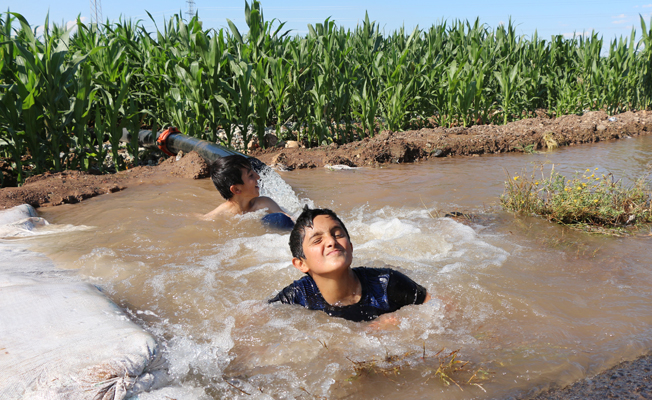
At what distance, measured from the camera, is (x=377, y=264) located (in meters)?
3.22

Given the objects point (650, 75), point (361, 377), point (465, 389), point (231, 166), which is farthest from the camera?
point (650, 75)

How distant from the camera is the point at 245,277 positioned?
307cm

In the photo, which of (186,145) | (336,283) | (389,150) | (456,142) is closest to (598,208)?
(336,283)

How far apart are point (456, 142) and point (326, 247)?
5724 mm

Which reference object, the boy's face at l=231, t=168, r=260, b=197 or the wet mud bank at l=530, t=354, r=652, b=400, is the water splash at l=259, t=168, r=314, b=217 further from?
the wet mud bank at l=530, t=354, r=652, b=400

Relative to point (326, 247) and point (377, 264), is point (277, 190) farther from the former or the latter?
point (326, 247)

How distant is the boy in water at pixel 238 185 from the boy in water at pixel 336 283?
1595 millimetres

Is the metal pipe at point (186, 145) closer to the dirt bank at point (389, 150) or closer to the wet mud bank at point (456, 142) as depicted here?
the dirt bank at point (389, 150)

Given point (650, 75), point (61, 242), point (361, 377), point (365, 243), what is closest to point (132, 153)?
point (61, 242)

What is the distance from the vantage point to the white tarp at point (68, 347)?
66.7 inches

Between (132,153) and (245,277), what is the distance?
414 centimetres

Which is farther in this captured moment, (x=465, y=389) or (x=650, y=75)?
(x=650, y=75)

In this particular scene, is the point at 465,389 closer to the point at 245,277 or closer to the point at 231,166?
the point at 245,277

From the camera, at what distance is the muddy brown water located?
1.93m
